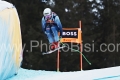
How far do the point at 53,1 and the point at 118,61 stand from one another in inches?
135

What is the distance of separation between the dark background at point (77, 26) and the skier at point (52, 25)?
13.3 feet

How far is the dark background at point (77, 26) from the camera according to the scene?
10195mm

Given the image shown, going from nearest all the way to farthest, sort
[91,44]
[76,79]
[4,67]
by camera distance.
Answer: [76,79], [4,67], [91,44]

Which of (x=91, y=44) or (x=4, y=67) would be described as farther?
(x=91, y=44)

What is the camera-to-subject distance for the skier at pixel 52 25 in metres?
5.79

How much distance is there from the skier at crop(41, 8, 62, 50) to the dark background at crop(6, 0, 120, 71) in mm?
4041

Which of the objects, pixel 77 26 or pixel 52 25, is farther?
pixel 77 26

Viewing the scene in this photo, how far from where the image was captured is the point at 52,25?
5.91m

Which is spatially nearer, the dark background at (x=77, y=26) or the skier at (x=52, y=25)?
the skier at (x=52, y=25)

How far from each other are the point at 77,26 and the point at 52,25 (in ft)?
14.3

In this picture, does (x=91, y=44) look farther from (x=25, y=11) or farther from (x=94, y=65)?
(x=25, y=11)

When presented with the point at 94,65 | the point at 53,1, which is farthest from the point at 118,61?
the point at 53,1

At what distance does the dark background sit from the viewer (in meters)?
10.2

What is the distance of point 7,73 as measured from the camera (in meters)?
3.41
